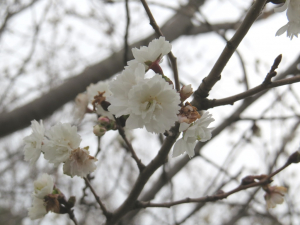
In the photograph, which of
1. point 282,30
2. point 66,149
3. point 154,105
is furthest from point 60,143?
point 282,30

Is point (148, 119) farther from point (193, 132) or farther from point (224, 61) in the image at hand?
point (224, 61)

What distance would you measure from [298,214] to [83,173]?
2.90 m

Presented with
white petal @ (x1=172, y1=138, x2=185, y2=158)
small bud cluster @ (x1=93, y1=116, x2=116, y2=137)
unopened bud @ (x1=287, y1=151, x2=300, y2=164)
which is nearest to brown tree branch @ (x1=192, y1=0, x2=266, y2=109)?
white petal @ (x1=172, y1=138, x2=185, y2=158)

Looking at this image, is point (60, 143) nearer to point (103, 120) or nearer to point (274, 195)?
point (103, 120)

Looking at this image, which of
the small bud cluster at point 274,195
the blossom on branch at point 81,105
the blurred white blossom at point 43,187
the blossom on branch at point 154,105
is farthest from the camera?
the blossom on branch at point 81,105

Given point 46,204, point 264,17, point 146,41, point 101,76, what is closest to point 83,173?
point 46,204

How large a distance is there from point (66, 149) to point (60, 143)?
30 millimetres

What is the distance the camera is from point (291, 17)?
847mm

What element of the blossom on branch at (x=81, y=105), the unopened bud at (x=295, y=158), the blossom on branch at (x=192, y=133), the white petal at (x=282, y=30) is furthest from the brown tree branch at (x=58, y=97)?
the blossom on branch at (x=192, y=133)

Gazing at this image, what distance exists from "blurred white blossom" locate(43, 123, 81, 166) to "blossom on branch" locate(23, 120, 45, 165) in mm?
53

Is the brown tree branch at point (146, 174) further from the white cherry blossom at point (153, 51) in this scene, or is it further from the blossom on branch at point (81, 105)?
the blossom on branch at point (81, 105)

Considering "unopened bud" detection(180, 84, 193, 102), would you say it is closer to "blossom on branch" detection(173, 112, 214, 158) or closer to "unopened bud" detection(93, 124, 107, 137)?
"blossom on branch" detection(173, 112, 214, 158)

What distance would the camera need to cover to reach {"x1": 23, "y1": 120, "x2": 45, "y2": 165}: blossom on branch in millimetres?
953

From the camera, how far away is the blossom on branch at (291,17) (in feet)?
2.73
